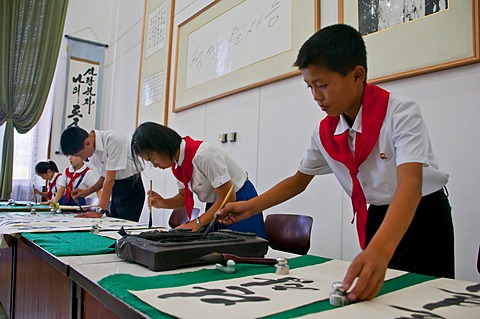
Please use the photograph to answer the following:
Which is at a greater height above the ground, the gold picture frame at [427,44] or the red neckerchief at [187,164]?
the gold picture frame at [427,44]

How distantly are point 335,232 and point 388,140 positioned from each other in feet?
3.90

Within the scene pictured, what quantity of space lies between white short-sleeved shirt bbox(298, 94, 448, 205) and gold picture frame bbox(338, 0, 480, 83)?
78 centimetres

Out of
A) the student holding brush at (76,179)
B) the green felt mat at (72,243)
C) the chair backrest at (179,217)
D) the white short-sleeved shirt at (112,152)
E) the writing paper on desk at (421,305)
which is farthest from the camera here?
the student holding brush at (76,179)

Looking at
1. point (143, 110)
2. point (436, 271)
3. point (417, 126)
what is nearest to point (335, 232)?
point (436, 271)

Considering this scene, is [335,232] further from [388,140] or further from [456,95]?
[388,140]

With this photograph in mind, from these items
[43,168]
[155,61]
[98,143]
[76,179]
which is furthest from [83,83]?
[98,143]

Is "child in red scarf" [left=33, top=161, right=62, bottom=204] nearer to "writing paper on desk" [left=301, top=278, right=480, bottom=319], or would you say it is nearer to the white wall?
the white wall

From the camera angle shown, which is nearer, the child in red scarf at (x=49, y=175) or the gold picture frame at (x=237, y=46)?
the gold picture frame at (x=237, y=46)

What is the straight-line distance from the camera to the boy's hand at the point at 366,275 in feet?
1.83

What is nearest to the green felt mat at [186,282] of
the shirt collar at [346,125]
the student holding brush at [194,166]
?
the shirt collar at [346,125]

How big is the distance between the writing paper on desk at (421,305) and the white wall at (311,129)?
92cm

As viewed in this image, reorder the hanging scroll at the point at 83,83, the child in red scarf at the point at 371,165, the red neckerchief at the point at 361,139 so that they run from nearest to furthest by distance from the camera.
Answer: the child in red scarf at the point at 371,165 → the red neckerchief at the point at 361,139 → the hanging scroll at the point at 83,83

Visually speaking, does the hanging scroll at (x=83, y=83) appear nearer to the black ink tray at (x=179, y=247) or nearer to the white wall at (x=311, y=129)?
the white wall at (x=311, y=129)

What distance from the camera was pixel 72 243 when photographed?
3.63ft
